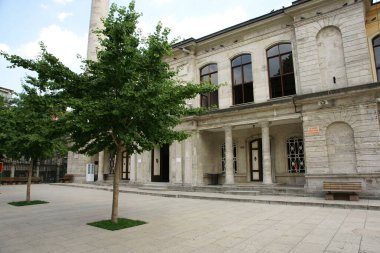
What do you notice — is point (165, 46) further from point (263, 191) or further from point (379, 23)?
point (379, 23)

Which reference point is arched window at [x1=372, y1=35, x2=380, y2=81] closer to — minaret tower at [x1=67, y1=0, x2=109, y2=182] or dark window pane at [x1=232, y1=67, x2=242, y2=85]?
dark window pane at [x1=232, y1=67, x2=242, y2=85]

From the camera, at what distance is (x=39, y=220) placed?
28.4 feet

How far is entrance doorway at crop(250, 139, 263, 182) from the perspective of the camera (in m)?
17.7

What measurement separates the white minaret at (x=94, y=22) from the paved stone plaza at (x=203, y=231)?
21162 millimetres

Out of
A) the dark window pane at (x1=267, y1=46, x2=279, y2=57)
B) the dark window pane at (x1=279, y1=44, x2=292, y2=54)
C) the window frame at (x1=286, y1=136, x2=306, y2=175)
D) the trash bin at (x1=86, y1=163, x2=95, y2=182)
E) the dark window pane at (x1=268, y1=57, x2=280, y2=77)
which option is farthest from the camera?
the trash bin at (x1=86, y1=163, x2=95, y2=182)

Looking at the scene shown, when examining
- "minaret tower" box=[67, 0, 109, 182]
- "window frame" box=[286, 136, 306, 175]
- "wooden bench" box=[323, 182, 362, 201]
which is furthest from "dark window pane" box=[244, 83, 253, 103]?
"minaret tower" box=[67, 0, 109, 182]

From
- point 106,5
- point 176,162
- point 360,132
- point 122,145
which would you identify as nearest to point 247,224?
point 122,145

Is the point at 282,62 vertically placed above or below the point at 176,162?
above

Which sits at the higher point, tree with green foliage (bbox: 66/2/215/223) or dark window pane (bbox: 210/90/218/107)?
dark window pane (bbox: 210/90/218/107)

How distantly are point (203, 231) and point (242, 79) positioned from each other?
12.5 m

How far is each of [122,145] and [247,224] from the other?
177 inches

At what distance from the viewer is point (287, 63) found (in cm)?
1589

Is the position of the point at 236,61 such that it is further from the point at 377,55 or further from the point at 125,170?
the point at 125,170

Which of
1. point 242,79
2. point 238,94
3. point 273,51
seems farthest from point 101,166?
point 273,51
